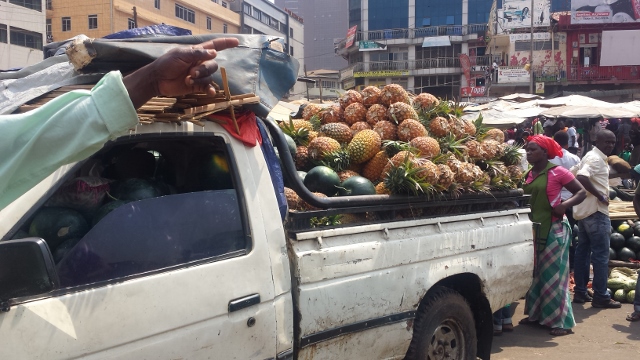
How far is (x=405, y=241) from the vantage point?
3.41 m

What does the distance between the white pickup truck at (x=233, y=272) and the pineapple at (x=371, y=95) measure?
1354 millimetres

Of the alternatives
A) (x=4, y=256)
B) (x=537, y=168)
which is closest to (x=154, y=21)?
(x=537, y=168)

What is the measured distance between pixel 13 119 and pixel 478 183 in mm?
3451

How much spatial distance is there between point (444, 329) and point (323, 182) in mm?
1374

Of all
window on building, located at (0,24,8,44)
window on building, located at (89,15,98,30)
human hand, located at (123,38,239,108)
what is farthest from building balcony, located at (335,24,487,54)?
human hand, located at (123,38,239,108)

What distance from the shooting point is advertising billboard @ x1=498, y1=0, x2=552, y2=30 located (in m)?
42.9

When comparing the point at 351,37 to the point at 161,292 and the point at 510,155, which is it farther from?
the point at 161,292

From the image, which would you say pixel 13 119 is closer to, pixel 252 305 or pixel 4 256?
pixel 4 256

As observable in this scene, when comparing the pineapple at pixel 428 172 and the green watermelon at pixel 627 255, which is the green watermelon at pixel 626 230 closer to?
the green watermelon at pixel 627 255

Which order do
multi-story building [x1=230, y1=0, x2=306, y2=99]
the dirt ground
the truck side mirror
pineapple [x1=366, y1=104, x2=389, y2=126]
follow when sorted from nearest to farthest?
1. the truck side mirror
2. pineapple [x1=366, y1=104, x2=389, y2=126]
3. the dirt ground
4. multi-story building [x1=230, y1=0, x2=306, y2=99]

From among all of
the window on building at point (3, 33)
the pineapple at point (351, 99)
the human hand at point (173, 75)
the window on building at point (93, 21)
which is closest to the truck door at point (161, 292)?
the human hand at point (173, 75)

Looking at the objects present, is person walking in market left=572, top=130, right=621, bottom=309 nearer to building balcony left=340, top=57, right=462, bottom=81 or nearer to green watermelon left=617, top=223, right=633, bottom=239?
green watermelon left=617, top=223, right=633, bottom=239

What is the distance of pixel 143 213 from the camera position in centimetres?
238

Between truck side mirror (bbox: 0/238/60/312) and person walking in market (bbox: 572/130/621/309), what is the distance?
5988 mm
